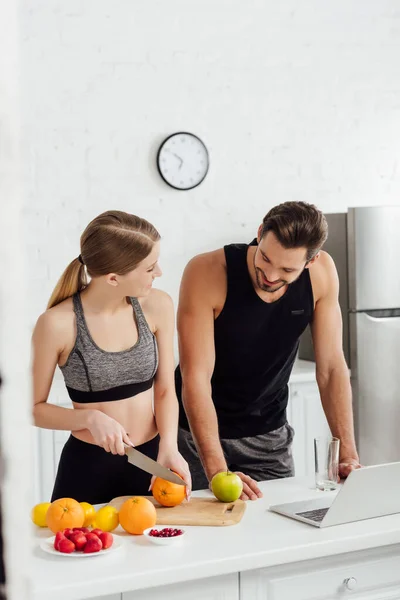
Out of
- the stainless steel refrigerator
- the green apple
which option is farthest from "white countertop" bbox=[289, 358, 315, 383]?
the green apple

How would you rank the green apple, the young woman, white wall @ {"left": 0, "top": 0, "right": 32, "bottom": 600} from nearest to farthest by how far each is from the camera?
white wall @ {"left": 0, "top": 0, "right": 32, "bottom": 600} → the green apple → the young woman

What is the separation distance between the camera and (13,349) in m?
0.16

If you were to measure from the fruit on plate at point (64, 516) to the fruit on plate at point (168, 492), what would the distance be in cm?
20

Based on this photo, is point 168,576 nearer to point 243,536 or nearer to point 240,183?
point 243,536

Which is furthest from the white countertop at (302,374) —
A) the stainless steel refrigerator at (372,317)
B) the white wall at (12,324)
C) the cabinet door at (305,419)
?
the white wall at (12,324)

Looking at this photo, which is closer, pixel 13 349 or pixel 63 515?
pixel 13 349

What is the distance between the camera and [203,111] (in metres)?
3.96

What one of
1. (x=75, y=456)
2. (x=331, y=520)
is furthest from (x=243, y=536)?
(x=75, y=456)

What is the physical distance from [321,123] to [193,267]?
7.86 feet

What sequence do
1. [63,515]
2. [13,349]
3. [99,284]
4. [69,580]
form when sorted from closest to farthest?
[13,349] < [69,580] < [63,515] < [99,284]

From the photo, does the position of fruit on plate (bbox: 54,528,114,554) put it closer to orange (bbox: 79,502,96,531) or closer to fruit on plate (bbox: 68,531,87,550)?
fruit on plate (bbox: 68,531,87,550)

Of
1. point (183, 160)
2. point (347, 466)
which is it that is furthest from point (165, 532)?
point (183, 160)

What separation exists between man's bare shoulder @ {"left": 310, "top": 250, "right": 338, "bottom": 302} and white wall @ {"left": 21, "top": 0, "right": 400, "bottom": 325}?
1794mm

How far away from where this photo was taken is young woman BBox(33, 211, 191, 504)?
6.20 feet
